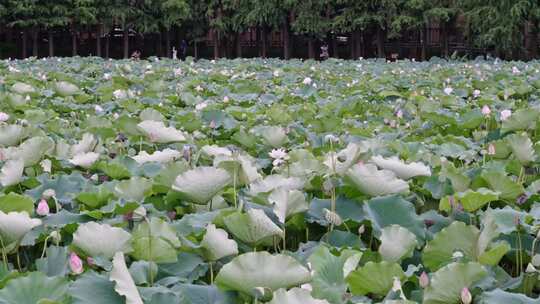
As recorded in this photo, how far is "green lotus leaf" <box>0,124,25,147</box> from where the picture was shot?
229 cm

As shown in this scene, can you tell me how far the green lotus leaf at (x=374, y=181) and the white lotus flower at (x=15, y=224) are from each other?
62cm

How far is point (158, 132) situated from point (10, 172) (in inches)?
21.6

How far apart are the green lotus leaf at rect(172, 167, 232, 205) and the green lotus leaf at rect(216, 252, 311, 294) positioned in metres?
0.42

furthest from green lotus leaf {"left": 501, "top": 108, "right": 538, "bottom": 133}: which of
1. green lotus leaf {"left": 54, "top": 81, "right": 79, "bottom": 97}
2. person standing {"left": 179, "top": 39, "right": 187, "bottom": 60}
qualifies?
person standing {"left": 179, "top": 39, "right": 187, "bottom": 60}

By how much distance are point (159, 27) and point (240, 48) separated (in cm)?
336

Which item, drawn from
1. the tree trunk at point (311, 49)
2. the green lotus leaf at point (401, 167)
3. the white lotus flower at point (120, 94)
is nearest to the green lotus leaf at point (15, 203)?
the green lotus leaf at point (401, 167)

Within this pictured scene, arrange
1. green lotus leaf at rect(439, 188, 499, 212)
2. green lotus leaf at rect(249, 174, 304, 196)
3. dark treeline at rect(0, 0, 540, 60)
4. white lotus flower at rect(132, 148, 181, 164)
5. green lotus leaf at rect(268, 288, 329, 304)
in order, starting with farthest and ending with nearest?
1. dark treeline at rect(0, 0, 540, 60)
2. white lotus flower at rect(132, 148, 181, 164)
3. green lotus leaf at rect(249, 174, 304, 196)
4. green lotus leaf at rect(439, 188, 499, 212)
5. green lotus leaf at rect(268, 288, 329, 304)

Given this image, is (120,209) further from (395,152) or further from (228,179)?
(395,152)

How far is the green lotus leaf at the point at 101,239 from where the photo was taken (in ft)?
3.93

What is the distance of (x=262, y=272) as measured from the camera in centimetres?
103

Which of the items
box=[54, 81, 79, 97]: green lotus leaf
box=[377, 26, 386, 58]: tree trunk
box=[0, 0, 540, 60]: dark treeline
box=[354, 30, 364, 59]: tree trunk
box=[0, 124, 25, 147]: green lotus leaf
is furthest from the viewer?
box=[354, 30, 364, 59]: tree trunk

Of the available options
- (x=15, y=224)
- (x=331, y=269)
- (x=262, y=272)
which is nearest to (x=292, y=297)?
(x=262, y=272)

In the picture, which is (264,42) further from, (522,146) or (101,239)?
(101,239)

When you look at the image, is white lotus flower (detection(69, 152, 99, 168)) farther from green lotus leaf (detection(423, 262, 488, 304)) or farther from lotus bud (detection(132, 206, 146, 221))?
green lotus leaf (detection(423, 262, 488, 304))
